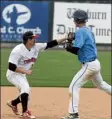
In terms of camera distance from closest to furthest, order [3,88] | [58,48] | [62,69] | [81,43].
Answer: [81,43]
[3,88]
[62,69]
[58,48]

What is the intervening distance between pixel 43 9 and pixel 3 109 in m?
17.6

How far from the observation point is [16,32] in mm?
26375

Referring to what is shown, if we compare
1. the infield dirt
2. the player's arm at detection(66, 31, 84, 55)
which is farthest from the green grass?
the player's arm at detection(66, 31, 84, 55)

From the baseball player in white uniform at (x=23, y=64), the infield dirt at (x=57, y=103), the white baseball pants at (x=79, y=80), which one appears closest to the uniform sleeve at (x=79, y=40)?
the white baseball pants at (x=79, y=80)

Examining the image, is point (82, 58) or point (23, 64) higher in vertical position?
point (82, 58)

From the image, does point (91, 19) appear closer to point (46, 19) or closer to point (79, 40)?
point (46, 19)

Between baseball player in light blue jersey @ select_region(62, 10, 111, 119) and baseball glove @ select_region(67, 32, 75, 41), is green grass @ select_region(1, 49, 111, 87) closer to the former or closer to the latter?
baseball glove @ select_region(67, 32, 75, 41)

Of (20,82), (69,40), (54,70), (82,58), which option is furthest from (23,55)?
(54,70)

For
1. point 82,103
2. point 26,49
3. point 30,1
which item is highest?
point 30,1

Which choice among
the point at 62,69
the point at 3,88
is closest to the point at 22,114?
the point at 3,88

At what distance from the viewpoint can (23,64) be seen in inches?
356

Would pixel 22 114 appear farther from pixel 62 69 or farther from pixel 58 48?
pixel 58 48

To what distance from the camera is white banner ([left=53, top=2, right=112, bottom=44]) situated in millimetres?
26406

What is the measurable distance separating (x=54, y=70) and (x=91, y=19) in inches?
407
